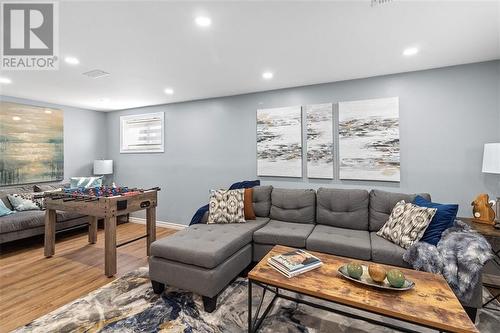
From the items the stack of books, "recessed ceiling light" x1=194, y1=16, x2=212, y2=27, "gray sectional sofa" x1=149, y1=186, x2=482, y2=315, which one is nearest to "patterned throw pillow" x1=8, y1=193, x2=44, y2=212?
"gray sectional sofa" x1=149, y1=186, x2=482, y2=315

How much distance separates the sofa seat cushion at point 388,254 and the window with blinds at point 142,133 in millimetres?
4052

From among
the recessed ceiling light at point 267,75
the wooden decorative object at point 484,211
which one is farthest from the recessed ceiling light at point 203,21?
the wooden decorative object at point 484,211

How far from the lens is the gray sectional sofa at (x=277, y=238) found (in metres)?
2.07

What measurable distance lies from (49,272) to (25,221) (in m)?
1.19

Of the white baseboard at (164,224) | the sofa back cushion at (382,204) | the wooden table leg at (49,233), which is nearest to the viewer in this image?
the sofa back cushion at (382,204)

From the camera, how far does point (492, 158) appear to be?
231 cm

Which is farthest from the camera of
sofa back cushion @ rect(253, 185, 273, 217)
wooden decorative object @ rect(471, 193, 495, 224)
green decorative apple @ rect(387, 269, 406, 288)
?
sofa back cushion @ rect(253, 185, 273, 217)

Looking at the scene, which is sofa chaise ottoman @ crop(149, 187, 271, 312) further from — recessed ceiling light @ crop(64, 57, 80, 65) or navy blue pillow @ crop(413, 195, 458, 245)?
recessed ceiling light @ crop(64, 57, 80, 65)

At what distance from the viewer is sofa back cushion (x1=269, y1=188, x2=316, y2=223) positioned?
306 centimetres

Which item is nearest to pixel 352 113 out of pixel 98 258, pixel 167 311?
pixel 167 311

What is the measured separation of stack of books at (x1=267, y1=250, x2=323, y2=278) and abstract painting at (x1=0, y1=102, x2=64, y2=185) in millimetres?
4774

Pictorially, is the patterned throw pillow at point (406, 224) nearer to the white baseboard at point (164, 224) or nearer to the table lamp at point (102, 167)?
the white baseboard at point (164, 224)

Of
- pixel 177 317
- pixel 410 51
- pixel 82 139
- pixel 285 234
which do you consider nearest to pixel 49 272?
pixel 177 317

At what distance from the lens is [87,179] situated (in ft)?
15.0
